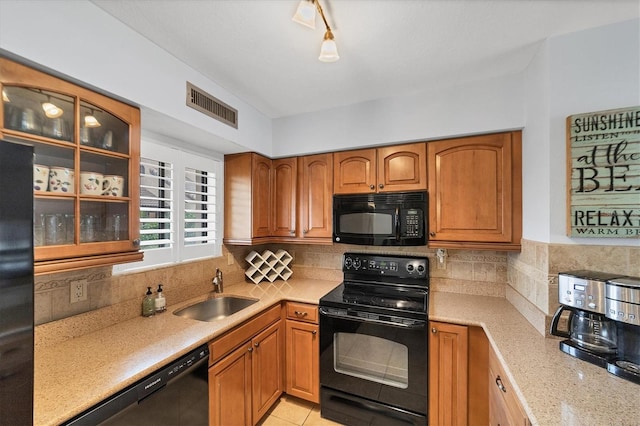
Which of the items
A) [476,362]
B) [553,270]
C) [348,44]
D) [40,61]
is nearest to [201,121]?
[40,61]

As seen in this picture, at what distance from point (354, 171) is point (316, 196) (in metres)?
0.41

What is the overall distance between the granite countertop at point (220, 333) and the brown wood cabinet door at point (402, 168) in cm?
93

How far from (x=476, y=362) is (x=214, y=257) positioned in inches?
81.1

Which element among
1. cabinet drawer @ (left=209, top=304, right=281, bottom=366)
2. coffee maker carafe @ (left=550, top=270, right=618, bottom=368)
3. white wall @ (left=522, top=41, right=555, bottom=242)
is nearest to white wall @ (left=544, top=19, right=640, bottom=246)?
white wall @ (left=522, top=41, right=555, bottom=242)

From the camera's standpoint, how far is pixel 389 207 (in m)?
2.08

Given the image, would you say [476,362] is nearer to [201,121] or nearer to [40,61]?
[201,121]

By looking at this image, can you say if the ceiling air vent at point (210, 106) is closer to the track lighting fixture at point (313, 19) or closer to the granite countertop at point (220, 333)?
the track lighting fixture at point (313, 19)

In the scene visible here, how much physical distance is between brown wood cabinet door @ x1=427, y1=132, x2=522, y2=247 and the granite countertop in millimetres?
532

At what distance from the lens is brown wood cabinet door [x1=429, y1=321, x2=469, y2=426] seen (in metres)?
1.61

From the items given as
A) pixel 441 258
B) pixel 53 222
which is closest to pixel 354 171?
pixel 441 258

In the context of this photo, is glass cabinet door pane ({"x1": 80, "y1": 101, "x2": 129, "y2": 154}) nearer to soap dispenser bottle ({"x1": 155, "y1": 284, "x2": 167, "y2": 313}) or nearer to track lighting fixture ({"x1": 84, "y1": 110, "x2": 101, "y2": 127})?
track lighting fixture ({"x1": 84, "y1": 110, "x2": 101, "y2": 127})

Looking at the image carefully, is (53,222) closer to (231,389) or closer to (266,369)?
(231,389)

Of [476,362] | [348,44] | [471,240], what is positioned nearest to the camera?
[348,44]

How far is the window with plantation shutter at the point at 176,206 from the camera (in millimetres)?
1779
